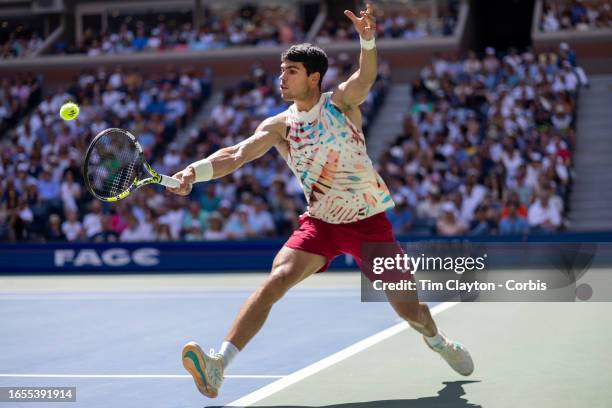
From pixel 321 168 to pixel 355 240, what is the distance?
19.8 inches

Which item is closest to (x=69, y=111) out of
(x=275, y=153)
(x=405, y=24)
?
(x=275, y=153)

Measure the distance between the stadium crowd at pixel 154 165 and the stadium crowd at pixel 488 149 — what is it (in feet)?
6.50

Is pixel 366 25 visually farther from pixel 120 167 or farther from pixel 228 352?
pixel 228 352

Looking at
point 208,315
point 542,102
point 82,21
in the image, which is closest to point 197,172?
point 208,315

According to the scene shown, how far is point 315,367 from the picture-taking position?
7.07m

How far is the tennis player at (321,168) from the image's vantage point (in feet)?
19.4

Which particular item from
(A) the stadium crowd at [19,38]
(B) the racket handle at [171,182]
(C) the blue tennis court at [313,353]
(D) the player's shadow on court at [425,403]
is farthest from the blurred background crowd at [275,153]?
(B) the racket handle at [171,182]

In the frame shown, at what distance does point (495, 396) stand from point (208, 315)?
522 centimetres

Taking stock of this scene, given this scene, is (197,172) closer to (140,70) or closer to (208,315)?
(208,315)

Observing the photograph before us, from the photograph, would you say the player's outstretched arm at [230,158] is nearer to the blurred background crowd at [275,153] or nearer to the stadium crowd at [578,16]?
the blurred background crowd at [275,153]

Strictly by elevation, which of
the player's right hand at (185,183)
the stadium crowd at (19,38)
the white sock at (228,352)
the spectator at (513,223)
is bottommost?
the stadium crowd at (19,38)

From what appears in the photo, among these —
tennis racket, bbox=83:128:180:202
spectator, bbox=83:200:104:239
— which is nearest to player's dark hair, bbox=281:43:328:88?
tennis racket, bbox=83:128:180:202

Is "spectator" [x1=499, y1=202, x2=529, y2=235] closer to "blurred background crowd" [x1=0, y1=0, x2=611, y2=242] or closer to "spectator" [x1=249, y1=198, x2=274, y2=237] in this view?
"blurred background crowd" [x1=0, y1=0, x2=611, y2=242]

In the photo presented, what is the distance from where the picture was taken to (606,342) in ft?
25.5
